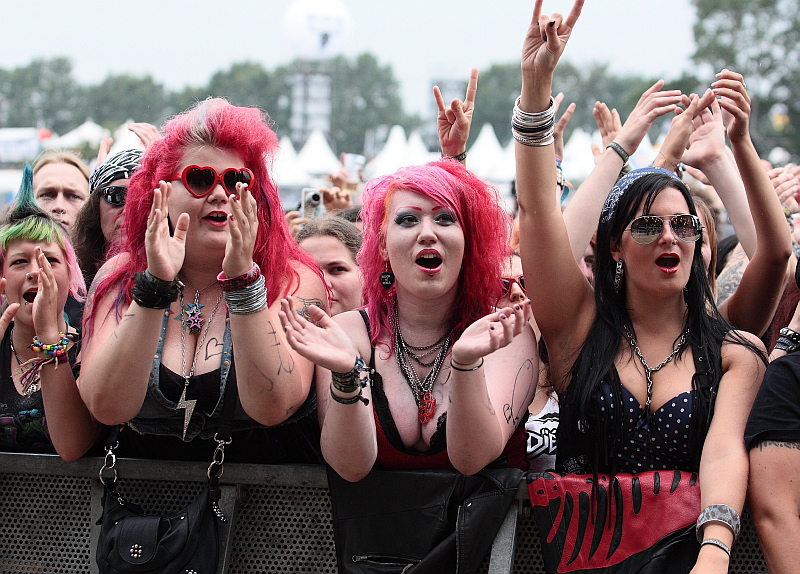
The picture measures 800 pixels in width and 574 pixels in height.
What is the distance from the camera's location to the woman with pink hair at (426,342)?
2512 mm

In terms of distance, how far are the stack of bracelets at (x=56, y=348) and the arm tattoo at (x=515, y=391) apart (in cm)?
145

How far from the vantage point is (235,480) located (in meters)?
2.85

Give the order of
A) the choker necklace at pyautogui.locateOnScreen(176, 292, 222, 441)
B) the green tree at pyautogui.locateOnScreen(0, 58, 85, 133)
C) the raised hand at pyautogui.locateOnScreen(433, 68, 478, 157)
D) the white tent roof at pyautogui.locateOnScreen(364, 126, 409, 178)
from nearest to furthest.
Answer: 1. the choker necklace at pyautogui.locateOnScreen(176, 292, 222, 441)
2. the raised hand at pyautogui.locateOnScreen(433, 68, 478, 157)
3. the white tent roof at pyautogui.locateOnScreen(364, 126, 409, 178)
4. the green tree at pyautogui.locateOnScreen(0, 58, 85, 133)

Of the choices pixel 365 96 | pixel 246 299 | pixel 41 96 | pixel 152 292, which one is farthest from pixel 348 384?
pixel 365 96

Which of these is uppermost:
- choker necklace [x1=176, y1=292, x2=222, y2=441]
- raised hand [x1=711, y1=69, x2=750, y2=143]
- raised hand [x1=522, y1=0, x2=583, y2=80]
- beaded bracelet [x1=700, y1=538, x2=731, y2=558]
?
raised hand [x1=522, y1=0, x2=583, y2=80]

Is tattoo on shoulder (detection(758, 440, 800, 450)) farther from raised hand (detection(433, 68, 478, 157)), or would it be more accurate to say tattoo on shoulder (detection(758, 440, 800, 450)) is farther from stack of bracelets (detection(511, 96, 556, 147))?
raised hand (detection(433, 68, 478, 157))

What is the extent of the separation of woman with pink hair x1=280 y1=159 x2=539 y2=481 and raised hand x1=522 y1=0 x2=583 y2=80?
0.47 meters

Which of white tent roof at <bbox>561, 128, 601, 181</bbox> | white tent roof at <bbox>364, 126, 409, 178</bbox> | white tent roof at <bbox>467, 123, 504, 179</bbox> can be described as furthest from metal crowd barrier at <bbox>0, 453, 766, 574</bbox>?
white tent roof at <bbox>467, 123, 504, 179</bbox>

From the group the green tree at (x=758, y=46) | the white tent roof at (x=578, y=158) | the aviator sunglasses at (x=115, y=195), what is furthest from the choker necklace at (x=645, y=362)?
the green tree at (x=758, y=46)

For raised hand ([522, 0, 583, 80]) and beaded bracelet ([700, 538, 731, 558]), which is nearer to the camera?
beaded bracelet ([700, 538, 731, 558])

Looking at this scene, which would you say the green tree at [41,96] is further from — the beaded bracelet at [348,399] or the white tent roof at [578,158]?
the beaded bracelet at [348,399]

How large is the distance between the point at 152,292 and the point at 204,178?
518 millimetres

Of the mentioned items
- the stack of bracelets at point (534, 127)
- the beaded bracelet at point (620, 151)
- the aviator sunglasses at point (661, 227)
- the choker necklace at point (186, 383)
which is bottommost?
the choker necklace at point (186, 383)

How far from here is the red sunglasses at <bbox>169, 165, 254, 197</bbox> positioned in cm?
296
